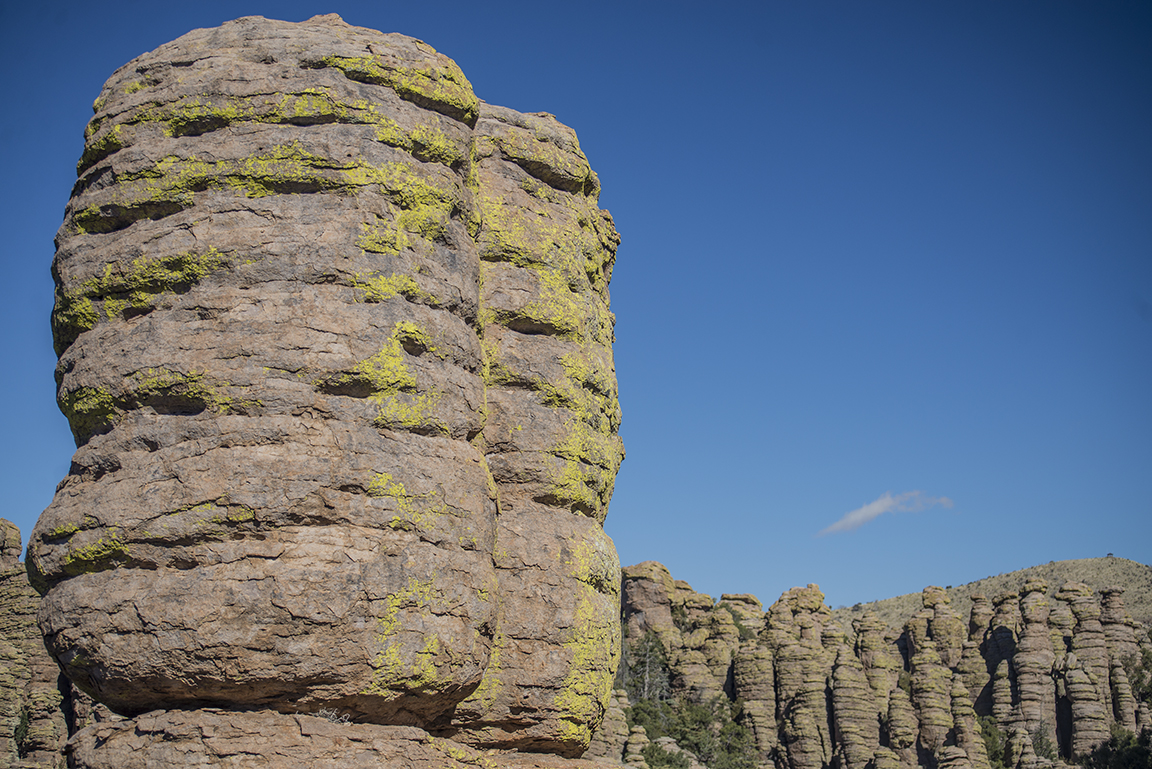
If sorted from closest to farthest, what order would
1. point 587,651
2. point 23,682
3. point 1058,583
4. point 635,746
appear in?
point 587,651, point 23,682, point 635,746, point 1058,583

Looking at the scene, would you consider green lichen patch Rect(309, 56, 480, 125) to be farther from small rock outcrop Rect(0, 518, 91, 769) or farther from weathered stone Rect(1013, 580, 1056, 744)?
weathered stone Rect(1013, 580, 1056, 744)

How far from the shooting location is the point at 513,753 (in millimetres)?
7840

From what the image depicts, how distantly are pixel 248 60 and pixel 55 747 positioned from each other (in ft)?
80.1

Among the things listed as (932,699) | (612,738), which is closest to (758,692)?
(932,699)

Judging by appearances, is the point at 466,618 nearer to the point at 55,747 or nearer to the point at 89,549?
the point at 89,549

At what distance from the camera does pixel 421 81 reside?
7.63 m

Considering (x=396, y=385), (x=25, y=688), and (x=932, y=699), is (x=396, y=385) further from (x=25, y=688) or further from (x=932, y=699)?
(x=932, y=699)

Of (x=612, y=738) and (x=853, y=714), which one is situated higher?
(x=853, y=714)

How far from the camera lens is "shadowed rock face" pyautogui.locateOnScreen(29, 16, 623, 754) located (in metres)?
6.17

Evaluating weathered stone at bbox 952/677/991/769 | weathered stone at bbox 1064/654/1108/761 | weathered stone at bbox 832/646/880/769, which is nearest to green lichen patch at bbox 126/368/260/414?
weathered stone at bbox 952/677/991/769

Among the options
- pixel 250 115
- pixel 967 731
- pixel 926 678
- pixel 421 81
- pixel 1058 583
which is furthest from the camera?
pixel 1058 583

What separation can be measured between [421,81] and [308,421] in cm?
284

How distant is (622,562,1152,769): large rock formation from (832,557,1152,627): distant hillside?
22.3 metres

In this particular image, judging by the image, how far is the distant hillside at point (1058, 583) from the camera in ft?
278
